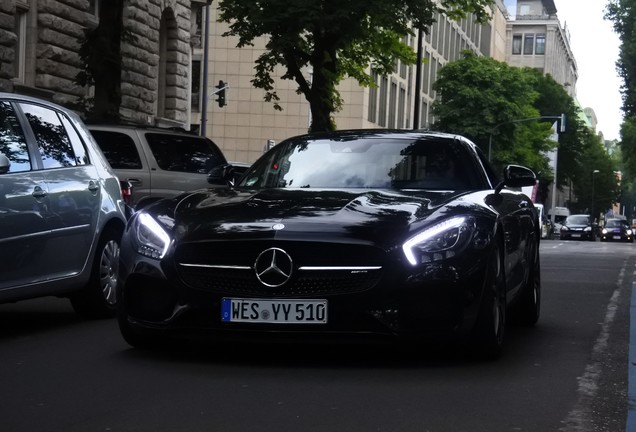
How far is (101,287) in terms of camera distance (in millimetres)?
10258

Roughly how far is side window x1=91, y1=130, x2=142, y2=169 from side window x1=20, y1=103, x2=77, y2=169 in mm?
7681

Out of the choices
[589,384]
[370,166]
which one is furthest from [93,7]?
[589,384]

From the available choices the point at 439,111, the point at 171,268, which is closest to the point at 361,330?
the point at 171,268

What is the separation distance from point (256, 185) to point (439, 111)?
232ft

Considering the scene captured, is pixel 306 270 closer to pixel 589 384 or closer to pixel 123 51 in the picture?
pixel 589 384

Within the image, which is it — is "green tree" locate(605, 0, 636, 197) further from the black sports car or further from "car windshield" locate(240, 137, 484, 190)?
the black sports car

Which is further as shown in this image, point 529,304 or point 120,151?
point 120,151

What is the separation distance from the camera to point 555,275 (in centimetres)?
1859

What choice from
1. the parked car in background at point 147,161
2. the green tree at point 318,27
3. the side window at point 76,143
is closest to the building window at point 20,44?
the green tree at point 318,27

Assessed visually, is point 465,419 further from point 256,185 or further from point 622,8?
point 622,8

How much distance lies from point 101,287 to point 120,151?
780 cm

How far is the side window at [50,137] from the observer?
31.6 ft

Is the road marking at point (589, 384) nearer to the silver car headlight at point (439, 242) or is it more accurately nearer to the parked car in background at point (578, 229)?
the silver car headlight at point (439, 242)

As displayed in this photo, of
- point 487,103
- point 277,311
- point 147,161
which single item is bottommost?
point 277,311
